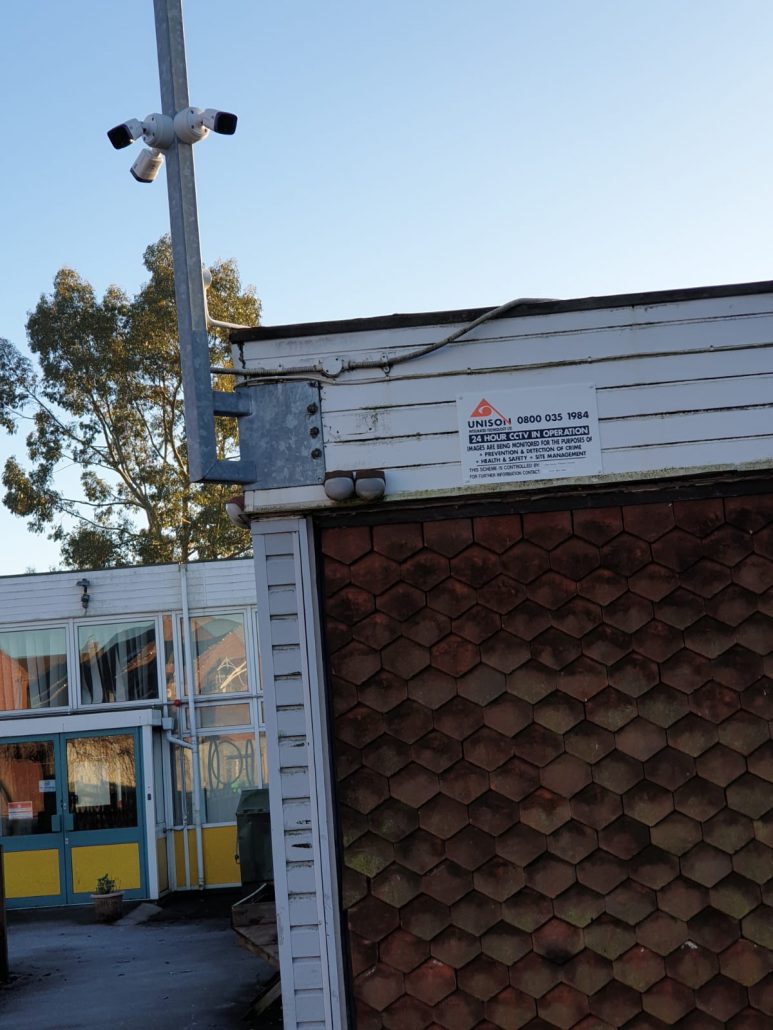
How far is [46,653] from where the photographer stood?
17906 mm

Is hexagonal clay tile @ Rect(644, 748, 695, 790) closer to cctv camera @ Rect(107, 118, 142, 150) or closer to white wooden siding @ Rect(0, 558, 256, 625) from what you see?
cctv camera @ Rect(107, 118, 142, 150)

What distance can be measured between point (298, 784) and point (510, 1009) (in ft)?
4.32

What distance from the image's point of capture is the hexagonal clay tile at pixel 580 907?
5.21m

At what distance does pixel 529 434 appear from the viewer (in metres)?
5.50

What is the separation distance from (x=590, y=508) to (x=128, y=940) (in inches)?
384

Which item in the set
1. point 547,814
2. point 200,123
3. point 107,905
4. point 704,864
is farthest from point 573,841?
point 107,905

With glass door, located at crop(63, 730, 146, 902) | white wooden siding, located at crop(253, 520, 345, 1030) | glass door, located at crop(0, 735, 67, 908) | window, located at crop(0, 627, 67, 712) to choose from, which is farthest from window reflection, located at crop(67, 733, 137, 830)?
white wooden siding, located at crop(253, 520, 345, 1030)

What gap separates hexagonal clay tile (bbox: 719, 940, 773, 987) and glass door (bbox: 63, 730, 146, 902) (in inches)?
498

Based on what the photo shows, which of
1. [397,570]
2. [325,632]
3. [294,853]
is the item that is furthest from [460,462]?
[294,853]

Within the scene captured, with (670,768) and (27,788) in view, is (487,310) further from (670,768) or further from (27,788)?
(27,788)

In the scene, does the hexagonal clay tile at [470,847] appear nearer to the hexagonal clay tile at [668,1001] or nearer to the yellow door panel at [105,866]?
the hexagonal clay tile at [668,1001]

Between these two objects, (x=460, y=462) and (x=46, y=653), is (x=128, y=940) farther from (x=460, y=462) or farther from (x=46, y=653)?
(x=460, y=462)

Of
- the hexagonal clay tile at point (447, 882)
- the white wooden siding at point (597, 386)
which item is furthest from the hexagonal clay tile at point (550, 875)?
the white wooden siding at point (597, 386)

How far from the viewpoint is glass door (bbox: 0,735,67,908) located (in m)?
16.7
